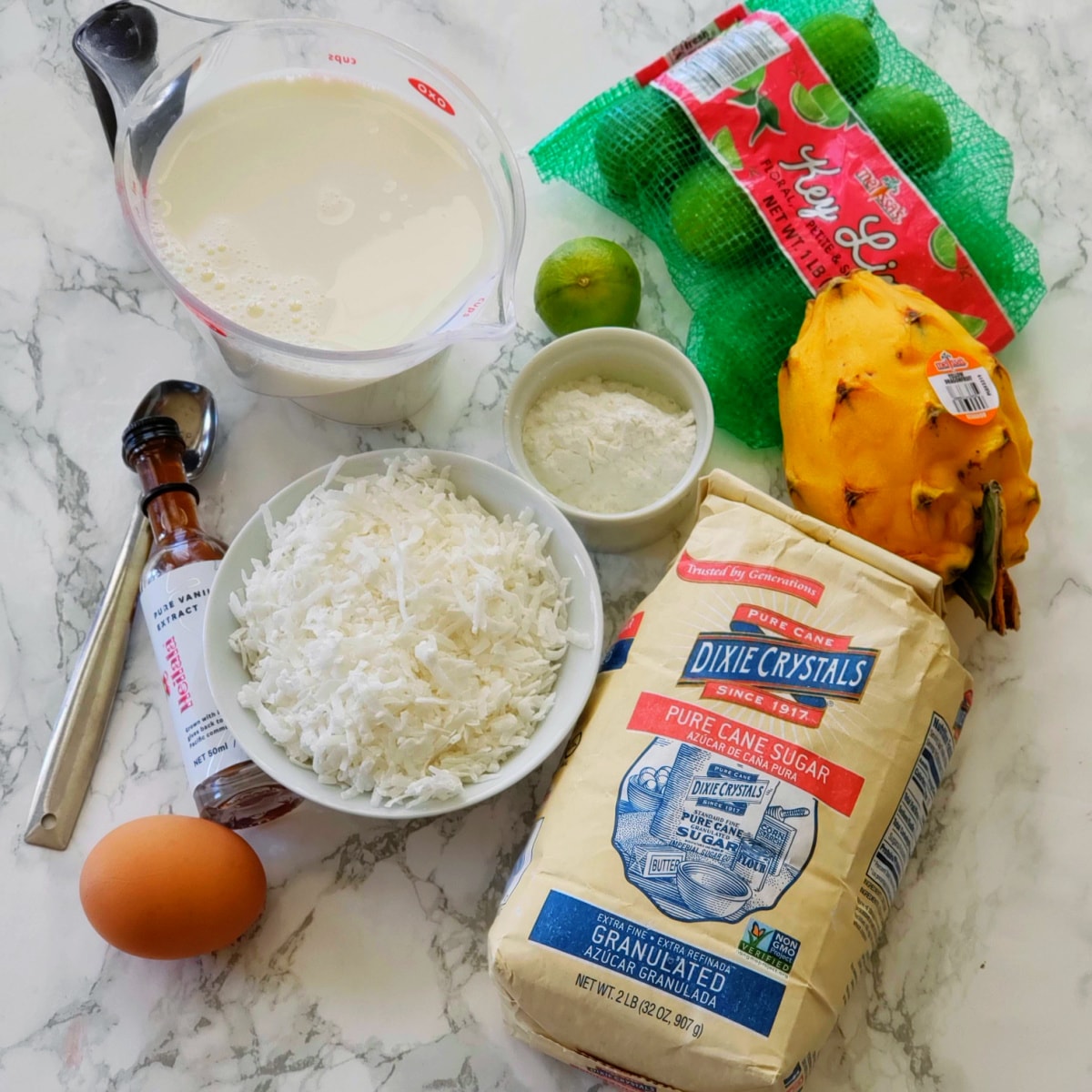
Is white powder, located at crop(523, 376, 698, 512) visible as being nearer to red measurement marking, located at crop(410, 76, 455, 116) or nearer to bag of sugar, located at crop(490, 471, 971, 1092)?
bag of sugar, located at crop(490, 471, 971, 1092)

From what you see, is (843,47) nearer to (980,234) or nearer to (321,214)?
(980,234)

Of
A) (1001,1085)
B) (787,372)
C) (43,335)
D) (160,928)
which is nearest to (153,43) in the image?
(43,335)

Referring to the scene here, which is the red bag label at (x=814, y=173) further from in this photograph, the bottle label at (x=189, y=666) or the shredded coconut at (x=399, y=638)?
the bottle label at (x=189, y=666)

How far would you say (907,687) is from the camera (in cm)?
83

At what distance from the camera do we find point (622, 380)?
1.04 meters

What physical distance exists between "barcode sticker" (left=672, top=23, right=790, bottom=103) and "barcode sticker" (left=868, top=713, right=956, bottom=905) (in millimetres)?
640

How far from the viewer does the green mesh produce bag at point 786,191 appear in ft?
3.33

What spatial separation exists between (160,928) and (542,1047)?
12.7 inches

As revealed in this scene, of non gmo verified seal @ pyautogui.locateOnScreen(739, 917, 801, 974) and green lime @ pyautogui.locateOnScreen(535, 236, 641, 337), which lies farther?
green lime @ pyautogui.locateOnScreen(535, 236, 641, 337)

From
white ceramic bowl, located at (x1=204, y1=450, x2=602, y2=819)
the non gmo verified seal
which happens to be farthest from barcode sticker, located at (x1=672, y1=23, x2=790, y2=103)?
the non gmo verified seal

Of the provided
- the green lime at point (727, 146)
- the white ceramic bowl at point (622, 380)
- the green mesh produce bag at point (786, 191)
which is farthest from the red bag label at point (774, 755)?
the green lime at point (727, 146)

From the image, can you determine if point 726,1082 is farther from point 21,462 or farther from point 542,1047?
point 21,462

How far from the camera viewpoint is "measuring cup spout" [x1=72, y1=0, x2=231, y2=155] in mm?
909

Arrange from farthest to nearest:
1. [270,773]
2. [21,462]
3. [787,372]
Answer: [21,462], [787,372], [270,773]
